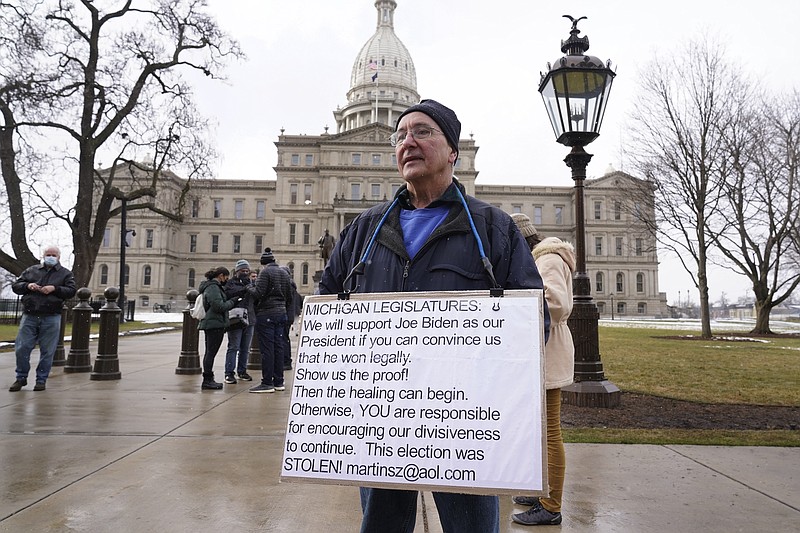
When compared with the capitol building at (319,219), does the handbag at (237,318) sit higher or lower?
lower

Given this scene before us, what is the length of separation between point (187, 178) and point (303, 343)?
2425 centimetres

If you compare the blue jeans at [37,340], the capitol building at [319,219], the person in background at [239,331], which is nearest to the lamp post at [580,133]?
the person in background at [239,331]

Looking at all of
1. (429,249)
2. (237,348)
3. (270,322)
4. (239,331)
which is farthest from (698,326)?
(429,249)

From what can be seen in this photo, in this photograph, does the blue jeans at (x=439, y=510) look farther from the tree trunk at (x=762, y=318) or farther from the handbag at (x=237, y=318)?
the tree trunk at (x=762, y=318)

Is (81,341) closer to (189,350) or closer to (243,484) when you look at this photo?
(189,350)

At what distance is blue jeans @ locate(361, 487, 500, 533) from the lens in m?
1.85

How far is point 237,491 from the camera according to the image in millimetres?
3646

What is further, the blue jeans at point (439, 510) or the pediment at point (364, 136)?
the pediment at point (364, 136)

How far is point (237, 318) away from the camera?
8.77 m

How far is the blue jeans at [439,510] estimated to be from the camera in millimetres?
1854

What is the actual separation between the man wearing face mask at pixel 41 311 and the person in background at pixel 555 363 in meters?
7.24

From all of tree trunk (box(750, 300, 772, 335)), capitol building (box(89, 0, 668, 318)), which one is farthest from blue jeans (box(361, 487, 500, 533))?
capitol building (box(89, 0, 668, 318))

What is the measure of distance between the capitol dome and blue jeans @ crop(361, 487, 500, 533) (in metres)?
85.5

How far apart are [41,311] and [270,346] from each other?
3.25 meters
